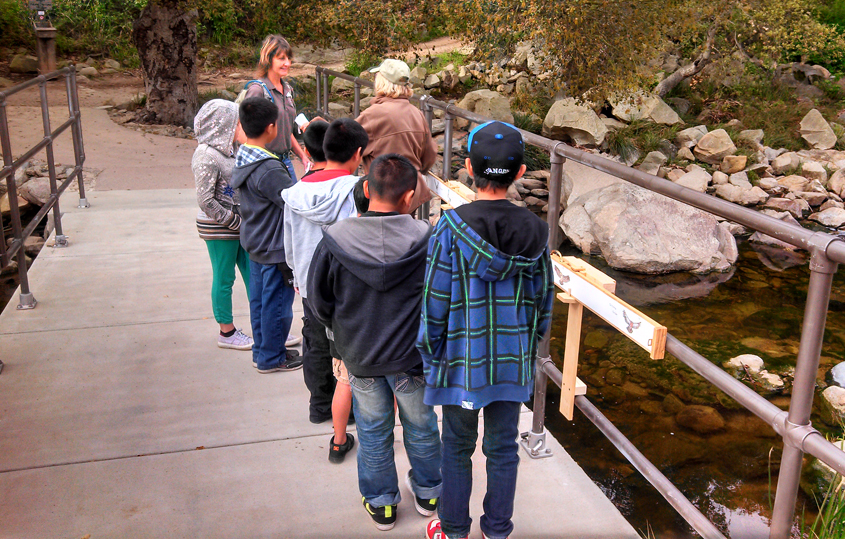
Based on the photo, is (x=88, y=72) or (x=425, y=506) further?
(x=88, y=72)

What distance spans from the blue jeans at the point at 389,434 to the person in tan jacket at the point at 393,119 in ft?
4.28

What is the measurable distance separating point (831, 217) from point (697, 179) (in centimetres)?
197

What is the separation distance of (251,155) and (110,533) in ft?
5.51

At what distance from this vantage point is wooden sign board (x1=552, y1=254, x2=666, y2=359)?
2.22 metres

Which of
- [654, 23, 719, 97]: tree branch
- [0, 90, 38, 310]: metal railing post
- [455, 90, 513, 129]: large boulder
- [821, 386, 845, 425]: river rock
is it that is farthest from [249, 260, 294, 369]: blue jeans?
[654, 23, 719, 97]: tree branch

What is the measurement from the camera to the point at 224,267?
4.00 meters

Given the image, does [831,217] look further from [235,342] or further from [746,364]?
[235,342]

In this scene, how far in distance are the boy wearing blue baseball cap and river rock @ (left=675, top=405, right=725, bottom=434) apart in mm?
3352

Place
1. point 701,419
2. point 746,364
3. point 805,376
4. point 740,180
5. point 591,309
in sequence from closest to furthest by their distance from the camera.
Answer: point 805,376 < point 591,309 < point 701,419 < point 746,364 < point 740,180

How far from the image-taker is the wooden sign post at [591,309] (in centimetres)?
225

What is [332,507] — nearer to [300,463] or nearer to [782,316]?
[300,463]

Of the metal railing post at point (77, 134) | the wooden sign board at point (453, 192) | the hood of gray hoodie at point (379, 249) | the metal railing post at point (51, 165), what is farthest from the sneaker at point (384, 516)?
the metal railing post at point (77, 134)

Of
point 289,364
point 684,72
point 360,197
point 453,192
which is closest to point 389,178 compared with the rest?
point 360,197

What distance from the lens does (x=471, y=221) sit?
2182mm
